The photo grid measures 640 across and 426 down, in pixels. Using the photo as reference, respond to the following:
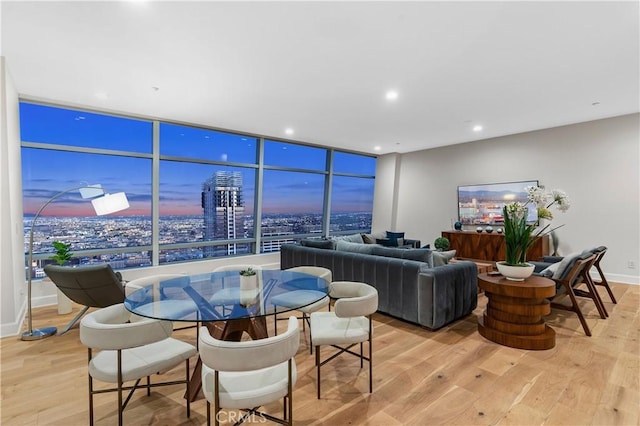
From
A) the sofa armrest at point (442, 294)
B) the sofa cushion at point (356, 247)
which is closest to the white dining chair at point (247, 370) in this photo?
the sofa armrest at point (442, 294)

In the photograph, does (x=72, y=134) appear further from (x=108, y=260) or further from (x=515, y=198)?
(x=515, y=198)

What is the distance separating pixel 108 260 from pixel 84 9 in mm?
3795

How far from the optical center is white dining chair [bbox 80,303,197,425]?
5.19 ft

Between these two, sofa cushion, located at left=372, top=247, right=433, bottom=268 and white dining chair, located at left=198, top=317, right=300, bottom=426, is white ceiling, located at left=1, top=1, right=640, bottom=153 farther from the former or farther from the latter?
Answer: white dining chair, located at left=198, top=317, right=300, bottom=426

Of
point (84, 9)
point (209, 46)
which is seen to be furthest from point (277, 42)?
point (84, 9)

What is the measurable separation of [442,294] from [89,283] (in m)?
3.56

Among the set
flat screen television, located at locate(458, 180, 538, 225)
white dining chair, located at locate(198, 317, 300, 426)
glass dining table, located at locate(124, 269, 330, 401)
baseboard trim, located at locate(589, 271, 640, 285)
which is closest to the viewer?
white dining chair, located at locate(198, 317, 300, 426)

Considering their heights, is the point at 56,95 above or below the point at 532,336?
above

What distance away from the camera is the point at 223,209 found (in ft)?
20.1

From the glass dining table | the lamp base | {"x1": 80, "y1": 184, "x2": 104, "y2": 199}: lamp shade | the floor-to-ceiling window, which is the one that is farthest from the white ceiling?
the lamp base

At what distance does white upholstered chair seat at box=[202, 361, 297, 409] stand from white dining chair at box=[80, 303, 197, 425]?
1.05 ft

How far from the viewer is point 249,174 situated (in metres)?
6.41

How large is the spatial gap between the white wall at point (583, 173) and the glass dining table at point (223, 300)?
5.42 m

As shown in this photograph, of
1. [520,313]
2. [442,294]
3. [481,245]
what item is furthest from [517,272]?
[481,245]
